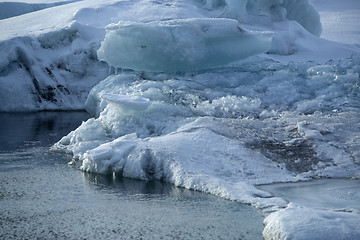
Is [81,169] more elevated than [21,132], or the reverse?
[81,169]

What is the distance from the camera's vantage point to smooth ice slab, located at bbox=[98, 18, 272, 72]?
8.94 metres

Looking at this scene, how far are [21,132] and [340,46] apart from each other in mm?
8239

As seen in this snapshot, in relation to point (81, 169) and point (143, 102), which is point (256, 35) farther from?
point (81, 169)

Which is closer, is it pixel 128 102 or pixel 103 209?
pixel 103 209

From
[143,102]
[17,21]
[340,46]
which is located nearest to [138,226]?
[143,102]

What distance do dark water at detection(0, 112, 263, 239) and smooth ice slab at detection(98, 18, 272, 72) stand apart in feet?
11.6

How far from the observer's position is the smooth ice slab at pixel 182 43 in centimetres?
894

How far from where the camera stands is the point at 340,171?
5.52 metres

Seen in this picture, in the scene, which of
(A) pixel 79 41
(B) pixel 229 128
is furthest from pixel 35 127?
(B) pixel 229 128

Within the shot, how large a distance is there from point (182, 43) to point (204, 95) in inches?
47.2

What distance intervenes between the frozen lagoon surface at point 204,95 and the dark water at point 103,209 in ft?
0.74

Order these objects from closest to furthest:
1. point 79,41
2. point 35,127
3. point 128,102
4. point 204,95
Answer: point 128,102 → point 204,95 → point 35,127 → point 79,41

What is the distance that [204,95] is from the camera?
8359 mm

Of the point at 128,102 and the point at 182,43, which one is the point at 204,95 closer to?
the point at 182,43
